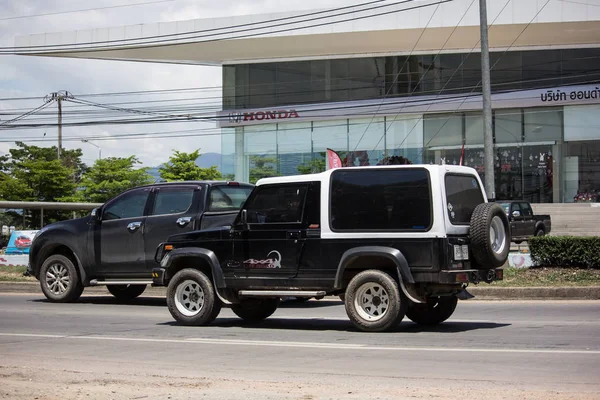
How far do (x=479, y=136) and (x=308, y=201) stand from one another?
36.3 m

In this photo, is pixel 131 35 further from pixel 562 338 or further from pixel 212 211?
pixel 562 338

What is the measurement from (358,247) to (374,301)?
29.4 inches

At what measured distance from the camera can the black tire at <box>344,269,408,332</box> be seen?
1055 centimetres

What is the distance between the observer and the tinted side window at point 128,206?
51.4 feet

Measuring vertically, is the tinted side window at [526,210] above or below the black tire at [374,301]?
above

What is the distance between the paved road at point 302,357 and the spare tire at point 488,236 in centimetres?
96

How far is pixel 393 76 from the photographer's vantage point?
47.8 metres

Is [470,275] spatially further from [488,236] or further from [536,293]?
[536,293]

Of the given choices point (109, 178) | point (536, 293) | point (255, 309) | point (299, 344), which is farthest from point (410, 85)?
point (299, 344)

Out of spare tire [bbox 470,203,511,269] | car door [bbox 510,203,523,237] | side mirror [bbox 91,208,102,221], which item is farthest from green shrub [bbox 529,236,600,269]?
car door [bbox 510,203,523,237]

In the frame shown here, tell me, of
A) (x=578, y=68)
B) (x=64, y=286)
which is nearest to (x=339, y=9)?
(x=578, y=68)

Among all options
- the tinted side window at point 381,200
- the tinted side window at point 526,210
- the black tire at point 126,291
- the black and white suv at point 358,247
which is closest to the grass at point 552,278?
the black and white suv at point 358,247

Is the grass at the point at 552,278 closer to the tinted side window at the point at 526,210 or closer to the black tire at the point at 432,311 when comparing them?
the black tire at the point at 432,311

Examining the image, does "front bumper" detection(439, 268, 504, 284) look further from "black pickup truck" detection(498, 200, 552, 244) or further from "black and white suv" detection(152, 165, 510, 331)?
"black pickup truck" detection(498, 200, 552, 244)
